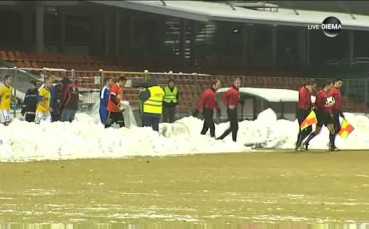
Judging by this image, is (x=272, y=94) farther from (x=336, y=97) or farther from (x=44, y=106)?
(x=44, y=106)

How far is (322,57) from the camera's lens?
39.9 meters

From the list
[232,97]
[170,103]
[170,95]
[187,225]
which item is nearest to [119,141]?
[232,97]

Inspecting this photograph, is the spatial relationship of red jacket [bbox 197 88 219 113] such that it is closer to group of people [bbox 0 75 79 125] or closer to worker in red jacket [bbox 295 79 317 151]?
worker in red jacket [bbox 295 79 317 151]

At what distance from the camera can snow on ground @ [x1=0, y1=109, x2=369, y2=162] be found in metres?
18.4

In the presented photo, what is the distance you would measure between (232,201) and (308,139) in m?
10.7

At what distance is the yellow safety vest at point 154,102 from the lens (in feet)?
72.0

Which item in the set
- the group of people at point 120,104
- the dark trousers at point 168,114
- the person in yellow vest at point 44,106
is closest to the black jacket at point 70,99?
the person in yellow vest at point 44,106

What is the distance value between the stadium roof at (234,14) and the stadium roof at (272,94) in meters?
5.84

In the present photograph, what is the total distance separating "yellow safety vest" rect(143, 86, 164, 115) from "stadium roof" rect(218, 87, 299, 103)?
349 inches

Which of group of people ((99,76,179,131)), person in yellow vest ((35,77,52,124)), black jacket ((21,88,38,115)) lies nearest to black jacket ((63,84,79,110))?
person in yellow vest ((35,77,52,124))

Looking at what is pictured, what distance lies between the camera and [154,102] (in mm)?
22047

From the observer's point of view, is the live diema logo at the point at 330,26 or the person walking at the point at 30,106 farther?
the live diema logo at the point at 330,26

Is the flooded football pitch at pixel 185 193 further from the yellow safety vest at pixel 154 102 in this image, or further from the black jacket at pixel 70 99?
the black jacket at pixel 70 99

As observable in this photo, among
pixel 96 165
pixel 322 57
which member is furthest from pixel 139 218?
pixel 322 57
